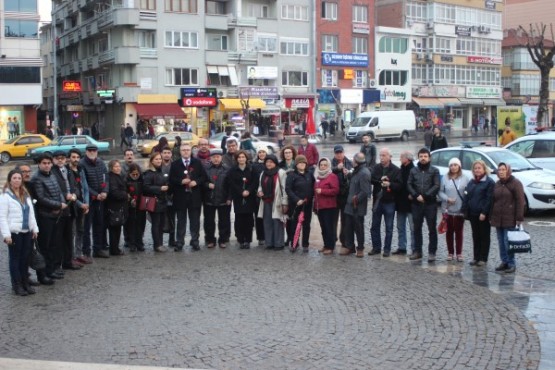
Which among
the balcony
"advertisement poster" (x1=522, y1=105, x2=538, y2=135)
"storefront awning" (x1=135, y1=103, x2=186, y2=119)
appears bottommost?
"advertisement poster" (x1=522, y1=105, x2=538, y2=135)

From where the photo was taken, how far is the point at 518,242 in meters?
10.8

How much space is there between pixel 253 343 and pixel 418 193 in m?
5.38

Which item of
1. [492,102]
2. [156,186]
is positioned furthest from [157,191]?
[492,102]

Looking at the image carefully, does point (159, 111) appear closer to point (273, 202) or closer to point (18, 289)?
point (273, 202)

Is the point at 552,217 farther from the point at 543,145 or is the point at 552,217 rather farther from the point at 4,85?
the point at 4,85

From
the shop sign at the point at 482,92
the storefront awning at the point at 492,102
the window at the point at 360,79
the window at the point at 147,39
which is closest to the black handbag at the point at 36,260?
the window at the point at 147,39

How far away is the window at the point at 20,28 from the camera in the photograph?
53.6 metres

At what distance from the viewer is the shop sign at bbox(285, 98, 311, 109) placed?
6371cm

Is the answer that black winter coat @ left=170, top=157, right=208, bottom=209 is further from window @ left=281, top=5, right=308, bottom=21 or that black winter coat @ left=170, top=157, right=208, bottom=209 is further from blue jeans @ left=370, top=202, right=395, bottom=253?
window @ left=281, top=5, right=308, bottom=21

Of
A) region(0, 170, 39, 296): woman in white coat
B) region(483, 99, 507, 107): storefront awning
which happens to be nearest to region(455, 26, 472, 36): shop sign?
region(483, 99, 507, 107): storefront awning

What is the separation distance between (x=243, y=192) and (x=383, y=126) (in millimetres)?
42598

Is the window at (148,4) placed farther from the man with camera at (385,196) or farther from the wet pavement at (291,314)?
the man with camera at (385,196)

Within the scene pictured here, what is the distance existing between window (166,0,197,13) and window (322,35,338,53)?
13677mm

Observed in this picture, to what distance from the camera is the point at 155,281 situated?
10.6 metres
